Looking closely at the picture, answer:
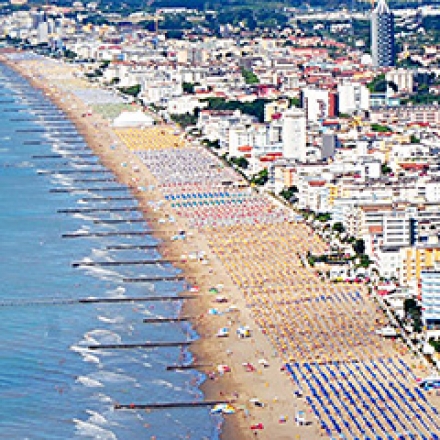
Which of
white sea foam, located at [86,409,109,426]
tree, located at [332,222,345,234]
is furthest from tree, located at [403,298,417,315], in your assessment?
tree, located at [332,222,345,234]

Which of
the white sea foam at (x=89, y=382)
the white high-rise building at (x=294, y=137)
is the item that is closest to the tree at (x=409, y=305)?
the white sea foam at (x=89, y=382)

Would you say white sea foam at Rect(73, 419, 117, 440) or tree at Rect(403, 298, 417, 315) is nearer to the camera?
white sea foam at Rect(73, 419, 117, 440)

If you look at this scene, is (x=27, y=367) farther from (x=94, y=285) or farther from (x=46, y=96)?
(x=46, y=96)

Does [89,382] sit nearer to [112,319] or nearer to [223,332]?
[223,332]

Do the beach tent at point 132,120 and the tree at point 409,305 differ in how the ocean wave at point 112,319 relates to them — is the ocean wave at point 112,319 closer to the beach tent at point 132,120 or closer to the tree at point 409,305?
Answer: the tree at point 409,305

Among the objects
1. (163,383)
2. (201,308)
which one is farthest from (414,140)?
(163,383)

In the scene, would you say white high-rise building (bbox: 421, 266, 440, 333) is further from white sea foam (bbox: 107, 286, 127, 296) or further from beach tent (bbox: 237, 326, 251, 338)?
white sea foam (bbox: 107, 286, 127, 296)
